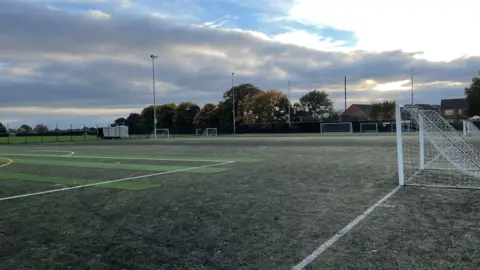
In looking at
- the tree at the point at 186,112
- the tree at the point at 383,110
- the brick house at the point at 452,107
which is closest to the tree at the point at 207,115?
the tree at the point at 186,112

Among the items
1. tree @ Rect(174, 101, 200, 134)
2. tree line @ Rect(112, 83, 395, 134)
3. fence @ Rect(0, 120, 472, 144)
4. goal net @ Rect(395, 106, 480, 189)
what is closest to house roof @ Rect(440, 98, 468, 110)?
tree line @ Rect(112, 83, 395, 134)

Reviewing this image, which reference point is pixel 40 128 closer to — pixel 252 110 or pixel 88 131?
pixel 88 131

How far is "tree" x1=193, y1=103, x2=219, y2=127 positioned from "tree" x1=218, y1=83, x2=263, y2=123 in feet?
7.48

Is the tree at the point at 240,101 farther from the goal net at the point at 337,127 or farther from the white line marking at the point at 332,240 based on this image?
the white line marking at the point at 332,240

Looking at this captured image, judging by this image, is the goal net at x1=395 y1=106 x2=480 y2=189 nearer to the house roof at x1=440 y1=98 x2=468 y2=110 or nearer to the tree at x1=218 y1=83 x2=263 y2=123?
the tree at x1=218 y1=83 x2=263 y2=123

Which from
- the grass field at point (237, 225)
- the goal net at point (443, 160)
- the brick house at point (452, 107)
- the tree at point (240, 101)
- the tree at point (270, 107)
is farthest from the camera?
the brick house at point (452, 107)

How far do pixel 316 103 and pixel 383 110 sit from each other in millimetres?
Result: 16578

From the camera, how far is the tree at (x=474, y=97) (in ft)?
244

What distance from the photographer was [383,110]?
92000mm

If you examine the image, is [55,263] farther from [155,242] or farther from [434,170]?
[434,170]

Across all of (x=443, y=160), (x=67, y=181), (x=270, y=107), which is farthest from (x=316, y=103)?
(x=67, y=181)

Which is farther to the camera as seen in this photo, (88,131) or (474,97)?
(474,97)

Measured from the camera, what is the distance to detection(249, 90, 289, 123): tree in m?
91.5

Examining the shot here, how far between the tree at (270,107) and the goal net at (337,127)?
27166 mm
